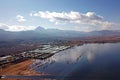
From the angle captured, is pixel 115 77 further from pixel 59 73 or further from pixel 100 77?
pixel 59 73

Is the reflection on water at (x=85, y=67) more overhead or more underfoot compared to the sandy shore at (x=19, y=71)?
more overhead

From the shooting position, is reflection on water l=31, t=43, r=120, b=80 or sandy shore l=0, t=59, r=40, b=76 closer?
reflection on water l=31, t=43, r=120, b=80

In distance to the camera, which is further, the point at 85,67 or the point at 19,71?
the point at 19,71

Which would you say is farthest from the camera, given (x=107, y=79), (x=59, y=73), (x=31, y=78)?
(x=59, y=73)

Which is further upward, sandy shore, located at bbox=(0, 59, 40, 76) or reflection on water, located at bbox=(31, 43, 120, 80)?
reflection on water, located at bbox=(31, 43, 120, 80)

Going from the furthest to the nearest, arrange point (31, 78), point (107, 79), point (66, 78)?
point (31, 78), point (66, 78), point (107, 79)

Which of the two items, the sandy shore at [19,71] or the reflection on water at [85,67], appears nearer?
the reflection on water at [85,67]

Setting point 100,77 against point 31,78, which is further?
point 31,78

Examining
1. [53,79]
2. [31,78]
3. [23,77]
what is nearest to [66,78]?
[53,79]

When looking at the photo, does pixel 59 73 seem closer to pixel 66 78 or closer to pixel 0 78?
pixel 66 78

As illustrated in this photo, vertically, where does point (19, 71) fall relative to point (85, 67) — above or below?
below
